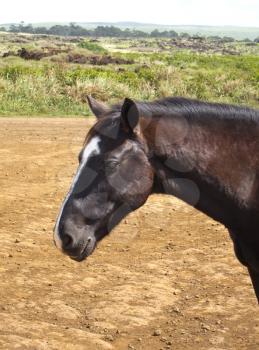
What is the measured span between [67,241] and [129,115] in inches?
28.1

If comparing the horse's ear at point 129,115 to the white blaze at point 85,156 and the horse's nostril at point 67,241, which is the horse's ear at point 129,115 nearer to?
the white blaze at point 85,156

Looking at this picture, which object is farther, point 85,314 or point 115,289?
point 115,289

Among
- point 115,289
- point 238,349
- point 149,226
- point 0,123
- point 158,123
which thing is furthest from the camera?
point 0,123

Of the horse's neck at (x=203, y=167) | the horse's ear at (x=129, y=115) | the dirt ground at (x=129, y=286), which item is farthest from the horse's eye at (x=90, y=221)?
the dirt ground at (x=129, y=286)

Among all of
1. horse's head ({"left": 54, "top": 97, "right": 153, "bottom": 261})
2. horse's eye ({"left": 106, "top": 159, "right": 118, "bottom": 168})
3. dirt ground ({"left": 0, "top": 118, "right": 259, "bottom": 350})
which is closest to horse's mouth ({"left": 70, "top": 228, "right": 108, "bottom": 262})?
horse's head ({"left": 54, "top": 97, "right": 153, "bottom": 261})

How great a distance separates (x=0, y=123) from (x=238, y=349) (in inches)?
416

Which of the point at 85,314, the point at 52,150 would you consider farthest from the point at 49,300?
the point at 52,150

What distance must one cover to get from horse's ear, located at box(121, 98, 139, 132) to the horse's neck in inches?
5.6

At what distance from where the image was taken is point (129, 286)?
5.54 metres

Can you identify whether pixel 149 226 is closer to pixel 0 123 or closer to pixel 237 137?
pixel 237 137

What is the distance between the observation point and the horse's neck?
10.0 ft

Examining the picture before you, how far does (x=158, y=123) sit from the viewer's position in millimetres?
3053

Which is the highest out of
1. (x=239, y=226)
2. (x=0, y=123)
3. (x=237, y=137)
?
(x=237, y=137)

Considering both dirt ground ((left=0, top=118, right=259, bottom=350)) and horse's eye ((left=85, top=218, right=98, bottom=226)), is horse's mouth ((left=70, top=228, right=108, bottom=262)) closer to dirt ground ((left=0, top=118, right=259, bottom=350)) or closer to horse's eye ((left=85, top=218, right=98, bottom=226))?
horse's eye ((left=85, top=218, right=98, bottom=226))
